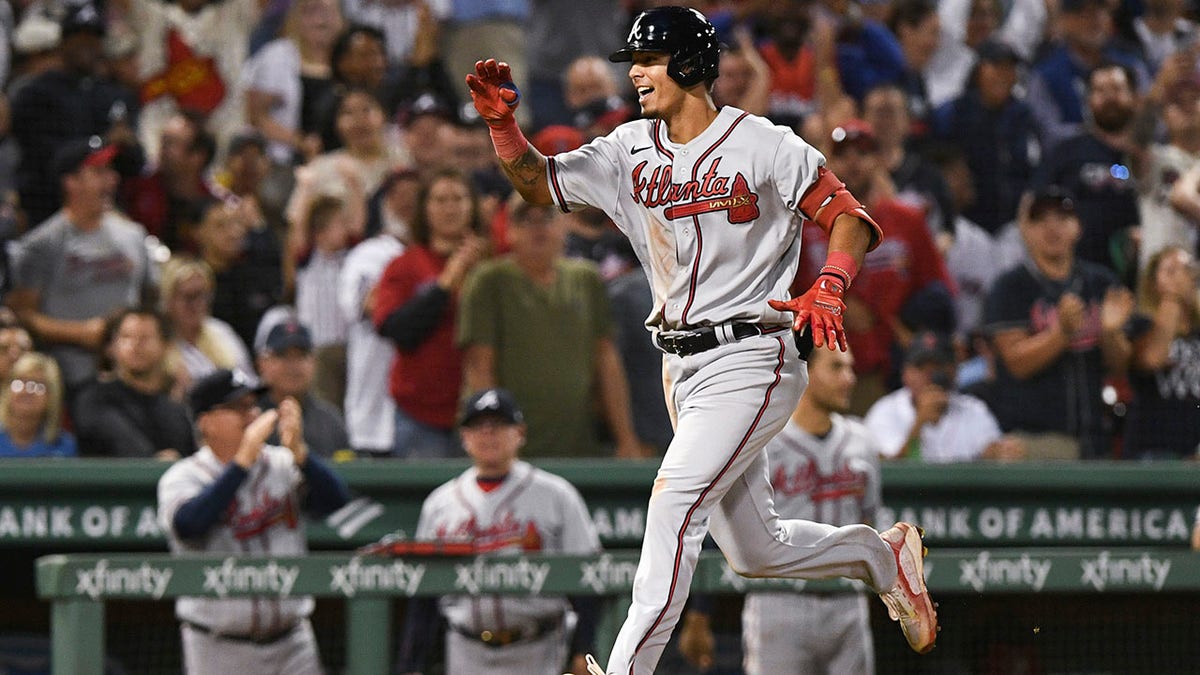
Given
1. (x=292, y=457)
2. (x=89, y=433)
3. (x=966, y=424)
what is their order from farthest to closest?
(x=966, y=424) < (x=89, y=433) < (x=292, y=457)

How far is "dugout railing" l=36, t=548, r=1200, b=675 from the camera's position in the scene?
550 centimetres

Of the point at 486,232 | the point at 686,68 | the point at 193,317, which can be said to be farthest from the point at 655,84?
the point at 193,317

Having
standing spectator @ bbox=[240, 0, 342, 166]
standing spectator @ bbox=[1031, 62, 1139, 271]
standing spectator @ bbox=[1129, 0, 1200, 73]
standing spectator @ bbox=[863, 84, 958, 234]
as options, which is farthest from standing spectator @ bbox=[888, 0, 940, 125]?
standing spectator @ bbox=[240, 0, 342, 166]

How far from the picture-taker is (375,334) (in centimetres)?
706

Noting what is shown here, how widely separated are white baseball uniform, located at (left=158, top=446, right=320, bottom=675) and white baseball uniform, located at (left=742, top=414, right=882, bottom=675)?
5.23 feet

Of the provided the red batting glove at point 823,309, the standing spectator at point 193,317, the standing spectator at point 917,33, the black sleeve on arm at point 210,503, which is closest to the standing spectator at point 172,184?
the standing spectator at point 193,317

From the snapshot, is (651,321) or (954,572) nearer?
(651,321)

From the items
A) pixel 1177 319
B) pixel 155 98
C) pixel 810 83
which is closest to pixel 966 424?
pixel 1177 319

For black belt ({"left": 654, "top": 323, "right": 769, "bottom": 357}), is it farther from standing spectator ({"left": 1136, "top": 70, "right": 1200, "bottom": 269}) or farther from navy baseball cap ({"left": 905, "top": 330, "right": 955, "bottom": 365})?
standing spectator ({"left": 1136, "top": 70, "right": 1200, "bottom": 269})

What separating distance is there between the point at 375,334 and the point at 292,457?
3.22ft

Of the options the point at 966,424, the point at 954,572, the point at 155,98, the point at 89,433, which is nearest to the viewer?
the point at 954,572

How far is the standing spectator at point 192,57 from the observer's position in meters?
8.56

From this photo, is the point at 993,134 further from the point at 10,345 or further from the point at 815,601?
the point at 10,345

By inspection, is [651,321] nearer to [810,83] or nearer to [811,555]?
[811,555]
